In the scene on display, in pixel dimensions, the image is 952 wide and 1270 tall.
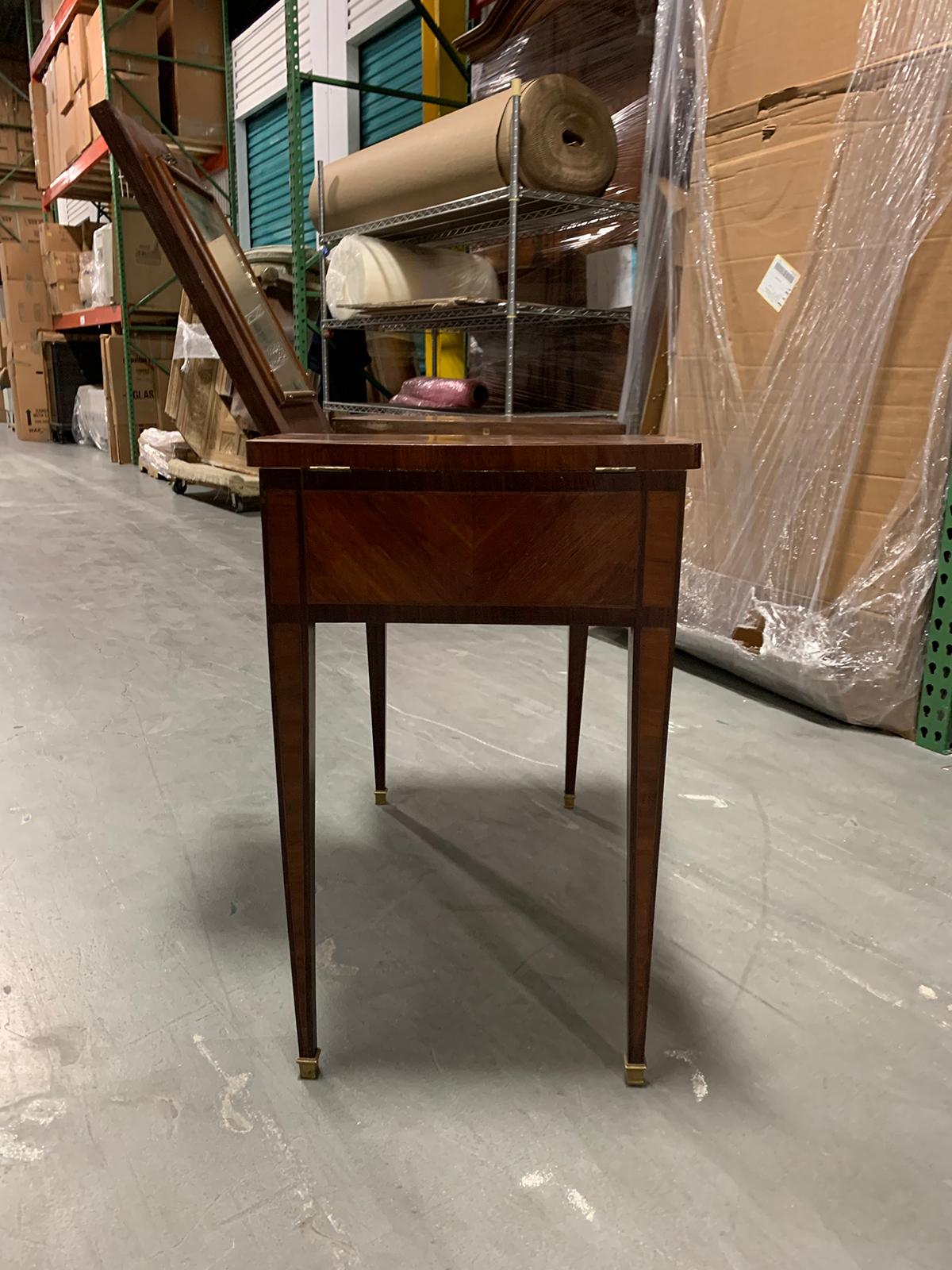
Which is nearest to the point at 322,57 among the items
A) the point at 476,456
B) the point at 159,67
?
the point at 159,67

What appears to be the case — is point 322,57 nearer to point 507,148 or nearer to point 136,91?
point 136,91

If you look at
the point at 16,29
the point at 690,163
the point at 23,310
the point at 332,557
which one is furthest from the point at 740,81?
the point at 16,29

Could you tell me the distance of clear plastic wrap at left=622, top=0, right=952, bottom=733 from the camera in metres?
1.51

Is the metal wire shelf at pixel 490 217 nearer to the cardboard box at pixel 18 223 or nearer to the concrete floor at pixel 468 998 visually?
the concrete floor at pixel 468 998

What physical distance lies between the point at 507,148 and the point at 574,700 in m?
1.74

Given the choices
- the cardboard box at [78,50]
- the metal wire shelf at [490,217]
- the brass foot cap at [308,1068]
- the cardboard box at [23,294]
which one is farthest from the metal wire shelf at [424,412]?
the cardboard box at [23,294]

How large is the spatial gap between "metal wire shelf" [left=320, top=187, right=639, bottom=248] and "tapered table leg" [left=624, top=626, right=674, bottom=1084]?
1999 mm

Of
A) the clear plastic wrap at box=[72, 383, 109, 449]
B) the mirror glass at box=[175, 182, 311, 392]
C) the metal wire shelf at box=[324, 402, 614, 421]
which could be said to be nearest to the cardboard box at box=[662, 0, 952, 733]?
the metal wire shelf at box=[324, 402, 614, 421]

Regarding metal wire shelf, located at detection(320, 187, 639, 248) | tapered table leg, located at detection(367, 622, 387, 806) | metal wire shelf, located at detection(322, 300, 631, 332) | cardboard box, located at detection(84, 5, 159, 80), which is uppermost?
cardboard box, located at detection(84, 5, 159, 80)

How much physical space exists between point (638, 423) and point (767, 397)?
1.38 feet

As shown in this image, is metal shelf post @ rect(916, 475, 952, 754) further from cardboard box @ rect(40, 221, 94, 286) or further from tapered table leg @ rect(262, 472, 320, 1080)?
cardboard box @ rect(40, 221, 94, 286)

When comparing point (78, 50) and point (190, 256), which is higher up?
point (78, 50)

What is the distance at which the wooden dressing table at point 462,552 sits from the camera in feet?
2.37

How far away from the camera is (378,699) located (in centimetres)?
135
